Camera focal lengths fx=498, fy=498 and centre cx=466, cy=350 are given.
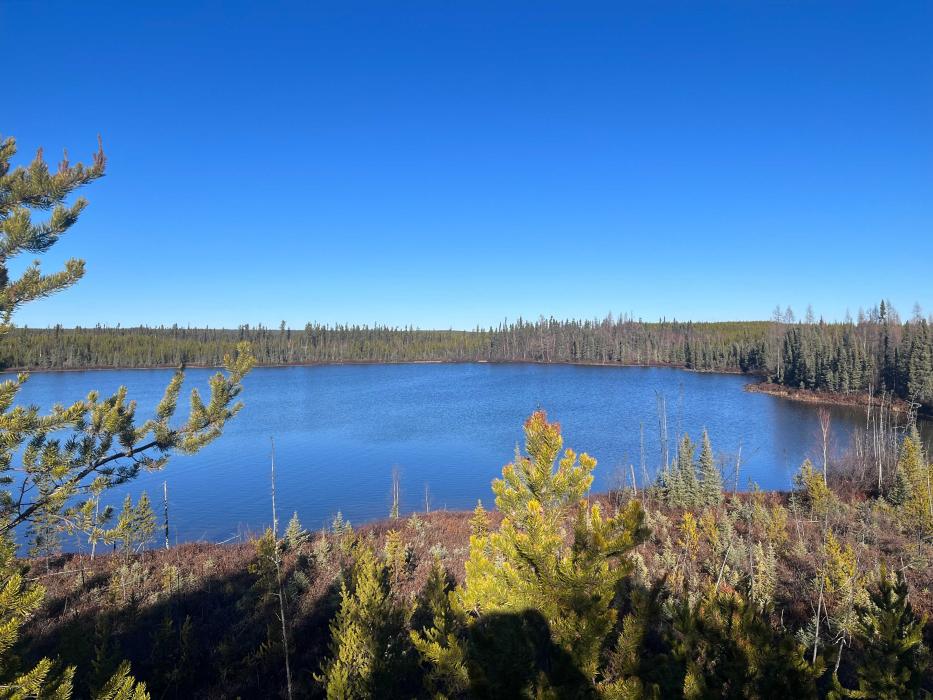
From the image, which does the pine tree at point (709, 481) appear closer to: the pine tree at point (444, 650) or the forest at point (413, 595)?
the forest at point (413, 595)

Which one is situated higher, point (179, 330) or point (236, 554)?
point (179, 330)

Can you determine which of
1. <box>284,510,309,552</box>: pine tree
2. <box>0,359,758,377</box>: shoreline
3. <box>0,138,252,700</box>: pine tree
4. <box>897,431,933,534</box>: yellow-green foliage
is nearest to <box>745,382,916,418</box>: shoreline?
<box>0,359,758,377</box>: shoreline

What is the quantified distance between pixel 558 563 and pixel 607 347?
141756mm

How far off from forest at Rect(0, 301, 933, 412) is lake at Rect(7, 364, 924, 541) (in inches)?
468

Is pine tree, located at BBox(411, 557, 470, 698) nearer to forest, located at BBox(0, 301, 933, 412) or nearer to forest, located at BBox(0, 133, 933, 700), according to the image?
forest, located at BBox(0, 133, 933, 700)

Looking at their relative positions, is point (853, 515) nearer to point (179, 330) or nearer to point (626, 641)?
point (626, 641)

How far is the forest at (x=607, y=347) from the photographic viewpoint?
→ 67.8 metres

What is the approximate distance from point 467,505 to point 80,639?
71.4 ft

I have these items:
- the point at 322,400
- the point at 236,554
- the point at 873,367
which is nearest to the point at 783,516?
the point at 236,554

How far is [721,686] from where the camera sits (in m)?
5.15

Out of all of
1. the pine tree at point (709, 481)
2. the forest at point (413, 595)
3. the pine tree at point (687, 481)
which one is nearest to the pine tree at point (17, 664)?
the forest at point (413, 595)

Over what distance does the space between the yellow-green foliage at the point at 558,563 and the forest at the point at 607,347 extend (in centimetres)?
5674

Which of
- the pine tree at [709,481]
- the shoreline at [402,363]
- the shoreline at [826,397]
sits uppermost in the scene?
the shoreline at [402,363]

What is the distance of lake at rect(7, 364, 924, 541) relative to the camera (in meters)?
26.8
